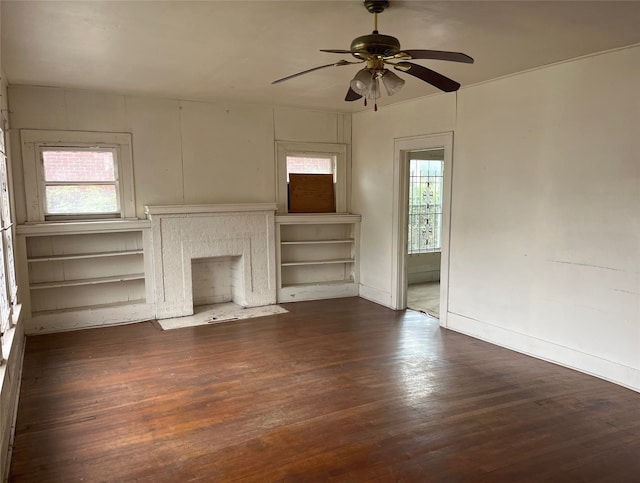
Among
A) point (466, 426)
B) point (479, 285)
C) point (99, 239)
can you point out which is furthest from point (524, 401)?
point (99, 239)

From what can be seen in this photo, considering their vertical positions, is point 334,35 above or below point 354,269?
above

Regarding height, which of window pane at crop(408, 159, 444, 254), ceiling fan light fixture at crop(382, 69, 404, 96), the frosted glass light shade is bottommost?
window pane at crop(408, 159, 444, 254)

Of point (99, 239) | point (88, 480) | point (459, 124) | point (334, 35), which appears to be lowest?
point (88, 480)

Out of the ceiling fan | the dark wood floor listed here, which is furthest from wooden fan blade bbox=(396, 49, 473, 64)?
the dark wood floor

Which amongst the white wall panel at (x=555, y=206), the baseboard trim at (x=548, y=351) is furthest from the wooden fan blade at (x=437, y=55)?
the baseboard trim at (x=548, y=351)

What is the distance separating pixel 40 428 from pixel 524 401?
3.52m

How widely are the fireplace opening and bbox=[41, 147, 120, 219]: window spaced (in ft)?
4.32

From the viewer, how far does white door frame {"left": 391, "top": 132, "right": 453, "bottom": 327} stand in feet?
17.4

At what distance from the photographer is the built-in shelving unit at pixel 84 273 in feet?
17.0

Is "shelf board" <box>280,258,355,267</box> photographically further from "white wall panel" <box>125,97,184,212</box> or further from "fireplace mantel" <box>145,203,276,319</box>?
"white wall panel" <box>125,97,184,212</box>

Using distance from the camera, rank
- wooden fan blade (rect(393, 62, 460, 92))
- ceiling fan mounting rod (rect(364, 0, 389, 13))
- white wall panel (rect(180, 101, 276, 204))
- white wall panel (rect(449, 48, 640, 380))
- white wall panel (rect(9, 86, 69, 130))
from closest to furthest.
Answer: ceiling fan mounting rod (rect(364, 0, 389, 13)), wooden fan blade (rect(393, 62, 460, 92)), white wall panel (rect(449, 48, 640, 380)), white wall panel (rect(9, 86, 69, 130)), white wall panel (rect(180, 101, 276, 204))

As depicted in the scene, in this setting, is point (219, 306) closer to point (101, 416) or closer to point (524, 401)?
point (101, 416)

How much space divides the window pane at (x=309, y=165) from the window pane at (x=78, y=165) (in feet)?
7.94

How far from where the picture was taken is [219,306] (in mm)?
6328
